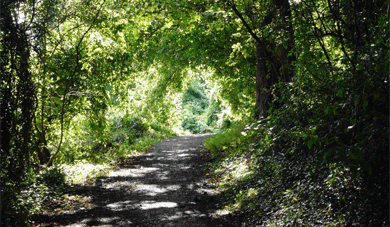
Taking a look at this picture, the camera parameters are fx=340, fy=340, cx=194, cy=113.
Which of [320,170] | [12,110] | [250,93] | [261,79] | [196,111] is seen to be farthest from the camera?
[196,111]

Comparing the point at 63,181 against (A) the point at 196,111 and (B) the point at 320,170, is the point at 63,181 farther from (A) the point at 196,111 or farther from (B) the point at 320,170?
(A) the point at 196,111

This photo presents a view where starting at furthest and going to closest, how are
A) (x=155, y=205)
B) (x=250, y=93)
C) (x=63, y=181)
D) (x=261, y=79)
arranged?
(x=250, y=93) → (x=261, y=79) → (x=63, y=181) → (x=155, y=205)

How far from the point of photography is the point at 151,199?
336 inches

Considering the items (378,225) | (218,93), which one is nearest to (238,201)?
(378,225)

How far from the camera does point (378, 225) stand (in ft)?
13.5

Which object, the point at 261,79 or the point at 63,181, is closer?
the point at 63,181

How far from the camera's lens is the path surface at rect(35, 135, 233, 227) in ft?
22.6

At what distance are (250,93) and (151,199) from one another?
7.87 metres

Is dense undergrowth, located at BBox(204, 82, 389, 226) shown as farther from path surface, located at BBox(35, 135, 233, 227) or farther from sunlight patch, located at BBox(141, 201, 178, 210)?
sunlight patch, located at BBox(141, 201, 178, 210)

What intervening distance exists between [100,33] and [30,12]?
3.87m

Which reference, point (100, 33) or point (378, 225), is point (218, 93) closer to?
point (100, 33)

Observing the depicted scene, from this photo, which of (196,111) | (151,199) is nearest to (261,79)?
(151,199)

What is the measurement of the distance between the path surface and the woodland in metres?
0.60

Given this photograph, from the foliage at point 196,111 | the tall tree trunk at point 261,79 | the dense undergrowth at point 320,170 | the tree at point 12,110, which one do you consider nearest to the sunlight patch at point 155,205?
the dense undergrowth at point 320,170
